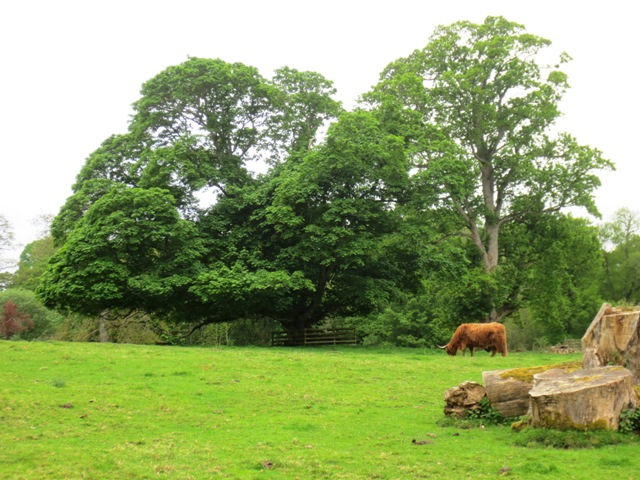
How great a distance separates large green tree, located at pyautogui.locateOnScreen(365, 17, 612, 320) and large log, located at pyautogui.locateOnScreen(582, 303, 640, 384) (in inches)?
968

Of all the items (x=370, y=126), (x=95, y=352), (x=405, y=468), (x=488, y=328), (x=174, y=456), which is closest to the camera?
(x=405, y=468)

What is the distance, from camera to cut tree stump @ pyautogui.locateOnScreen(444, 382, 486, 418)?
489 inches

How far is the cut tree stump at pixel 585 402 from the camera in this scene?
398 inches

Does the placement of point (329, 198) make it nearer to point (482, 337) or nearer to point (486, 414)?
point (482, 337)

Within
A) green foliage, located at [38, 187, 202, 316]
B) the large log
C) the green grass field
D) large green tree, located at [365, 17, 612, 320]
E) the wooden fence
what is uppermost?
large green tree, located at [365, 17, 612, 320]

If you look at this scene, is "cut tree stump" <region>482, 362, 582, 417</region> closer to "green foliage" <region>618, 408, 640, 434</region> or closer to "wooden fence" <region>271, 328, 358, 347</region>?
"green foliage" <region>618, 408, 640, 434</region>

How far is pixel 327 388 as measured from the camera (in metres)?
16.5

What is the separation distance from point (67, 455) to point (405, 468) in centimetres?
512

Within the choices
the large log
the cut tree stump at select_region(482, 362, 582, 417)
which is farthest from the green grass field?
the large log

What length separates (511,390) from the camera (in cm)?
1200

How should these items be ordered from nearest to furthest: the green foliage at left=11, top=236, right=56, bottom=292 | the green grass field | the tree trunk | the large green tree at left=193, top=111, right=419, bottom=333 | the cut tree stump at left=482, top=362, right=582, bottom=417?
the green grass field < the cut tree stump at left=482, top=362, right=582, bottom=417 < the large green tree at left=193, top=111, right=419, bottom=333 < the tree trunk < the green foliage at left=11, top=236, right=56, bottom=292

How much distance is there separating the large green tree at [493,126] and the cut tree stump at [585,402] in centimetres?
2639

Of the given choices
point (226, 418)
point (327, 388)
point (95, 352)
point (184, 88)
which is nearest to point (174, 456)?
point (226, 418)

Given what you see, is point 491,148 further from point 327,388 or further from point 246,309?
point 327,388
